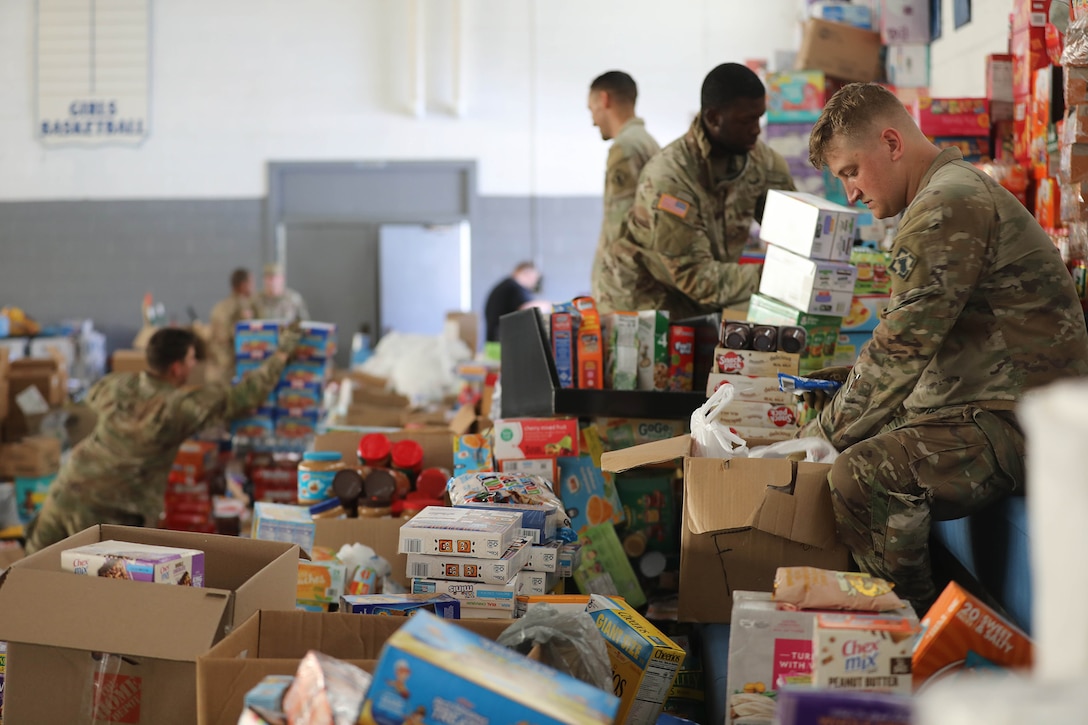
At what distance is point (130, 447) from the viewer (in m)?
4.93

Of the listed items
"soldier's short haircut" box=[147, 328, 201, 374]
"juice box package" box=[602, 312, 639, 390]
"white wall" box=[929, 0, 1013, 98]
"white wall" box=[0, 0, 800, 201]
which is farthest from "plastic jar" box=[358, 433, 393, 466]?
"white wall" box=[0, 0, 800, 201]

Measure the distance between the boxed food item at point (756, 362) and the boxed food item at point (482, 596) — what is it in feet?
3.58

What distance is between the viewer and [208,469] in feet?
19.2

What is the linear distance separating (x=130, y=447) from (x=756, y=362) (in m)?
3.11

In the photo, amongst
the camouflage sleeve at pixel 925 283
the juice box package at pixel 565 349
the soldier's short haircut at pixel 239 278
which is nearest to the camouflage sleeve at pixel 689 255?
the juice box package at pixel 565 349

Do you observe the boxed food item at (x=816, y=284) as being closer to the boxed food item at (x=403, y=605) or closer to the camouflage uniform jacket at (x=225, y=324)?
the boxed food item at (x=403, y=605)

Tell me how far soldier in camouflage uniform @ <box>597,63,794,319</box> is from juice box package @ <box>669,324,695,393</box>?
0.37 m

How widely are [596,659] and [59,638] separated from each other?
107 cm

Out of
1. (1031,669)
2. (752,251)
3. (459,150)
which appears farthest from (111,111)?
(1031,669)

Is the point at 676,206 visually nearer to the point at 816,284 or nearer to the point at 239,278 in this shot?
the point at 816,284

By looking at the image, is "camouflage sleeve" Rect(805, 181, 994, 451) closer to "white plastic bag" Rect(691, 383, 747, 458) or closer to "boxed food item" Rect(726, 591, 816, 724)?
"white plastic bag" Rect(691, 383, 747, 458)

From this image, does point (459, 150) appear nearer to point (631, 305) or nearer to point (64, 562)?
point (631, 305)

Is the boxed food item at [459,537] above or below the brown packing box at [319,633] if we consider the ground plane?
above

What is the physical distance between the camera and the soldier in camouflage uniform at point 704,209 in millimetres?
3889
